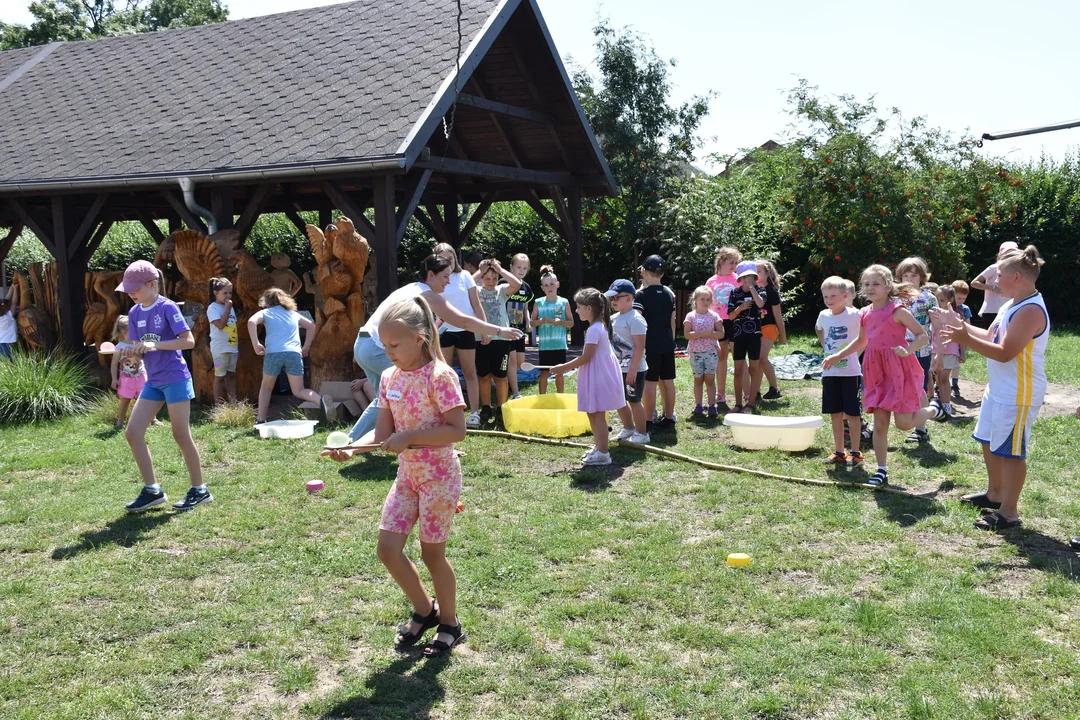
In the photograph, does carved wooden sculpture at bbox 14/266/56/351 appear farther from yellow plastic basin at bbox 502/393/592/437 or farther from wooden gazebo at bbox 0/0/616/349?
yellow plastic basin at bbox 502/393/592/437

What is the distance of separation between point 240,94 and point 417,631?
10.2 meters

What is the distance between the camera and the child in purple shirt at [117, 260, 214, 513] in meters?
6.01

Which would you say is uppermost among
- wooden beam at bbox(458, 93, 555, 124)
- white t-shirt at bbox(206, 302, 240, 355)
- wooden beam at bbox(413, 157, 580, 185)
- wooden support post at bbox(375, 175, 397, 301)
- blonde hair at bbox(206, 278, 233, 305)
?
wooden beam at bbox(458, 93, 555, 124)

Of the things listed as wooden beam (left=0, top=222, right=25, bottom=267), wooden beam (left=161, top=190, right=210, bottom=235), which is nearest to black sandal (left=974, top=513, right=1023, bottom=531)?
wooden beam (left=161, top=190, right=210, bottom=235)

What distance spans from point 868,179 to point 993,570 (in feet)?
42.9

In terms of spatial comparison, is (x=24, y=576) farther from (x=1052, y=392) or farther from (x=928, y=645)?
(x=1052, y=392)

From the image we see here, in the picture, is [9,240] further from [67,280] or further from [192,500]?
[192,500]

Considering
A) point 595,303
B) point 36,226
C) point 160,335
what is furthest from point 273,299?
point 36,226

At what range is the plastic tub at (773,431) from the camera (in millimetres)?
7480

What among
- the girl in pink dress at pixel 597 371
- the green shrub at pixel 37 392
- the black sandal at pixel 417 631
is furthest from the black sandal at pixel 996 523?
the green shrub at pixel 37 392

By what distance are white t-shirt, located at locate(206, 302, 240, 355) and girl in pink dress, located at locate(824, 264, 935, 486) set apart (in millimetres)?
6687

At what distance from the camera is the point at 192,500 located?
6273 millimetres

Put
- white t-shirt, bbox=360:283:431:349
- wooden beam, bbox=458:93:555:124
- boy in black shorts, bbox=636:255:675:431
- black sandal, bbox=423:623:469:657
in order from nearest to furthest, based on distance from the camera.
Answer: black sandal, bbox=423:623:469:657
white t-shirt, bbox=360:283:431:349
boy in black shorts, bbox=636:255:675:431
wooden beam, bbox=458:93:555:124

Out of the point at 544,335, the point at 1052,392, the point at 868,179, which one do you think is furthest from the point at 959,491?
the point at 868,179
